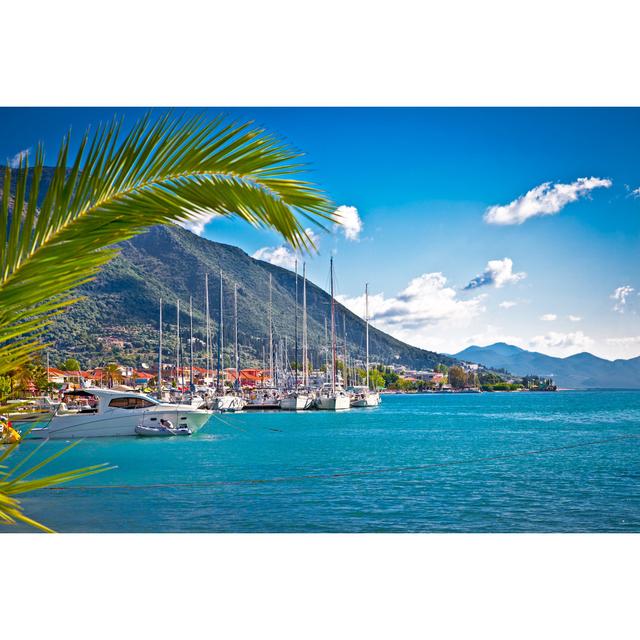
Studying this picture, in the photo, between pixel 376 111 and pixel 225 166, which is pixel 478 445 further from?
pixel 225 166

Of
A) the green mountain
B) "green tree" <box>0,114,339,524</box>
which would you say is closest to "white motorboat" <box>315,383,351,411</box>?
the green mountain

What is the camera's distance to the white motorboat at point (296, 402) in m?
34.3

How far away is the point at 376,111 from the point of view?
30.9 feet

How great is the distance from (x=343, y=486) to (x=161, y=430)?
917 centimetres

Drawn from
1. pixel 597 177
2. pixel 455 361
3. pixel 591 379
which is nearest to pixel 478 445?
pixel 597 177

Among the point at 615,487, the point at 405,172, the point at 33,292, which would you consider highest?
the point at 405,172

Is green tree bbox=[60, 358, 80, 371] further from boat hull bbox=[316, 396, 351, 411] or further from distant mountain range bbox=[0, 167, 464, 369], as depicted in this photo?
boat hull bbox=[316, 396, 351, 411]

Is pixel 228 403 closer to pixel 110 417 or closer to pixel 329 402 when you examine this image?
pixel 329 402

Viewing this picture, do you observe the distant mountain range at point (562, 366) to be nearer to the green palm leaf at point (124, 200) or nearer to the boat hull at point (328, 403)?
the boat hull at point (328, 403)

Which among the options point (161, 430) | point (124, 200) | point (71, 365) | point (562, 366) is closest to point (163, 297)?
point (71, 365)

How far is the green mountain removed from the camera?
3456cm

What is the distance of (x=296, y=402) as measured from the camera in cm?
3431
